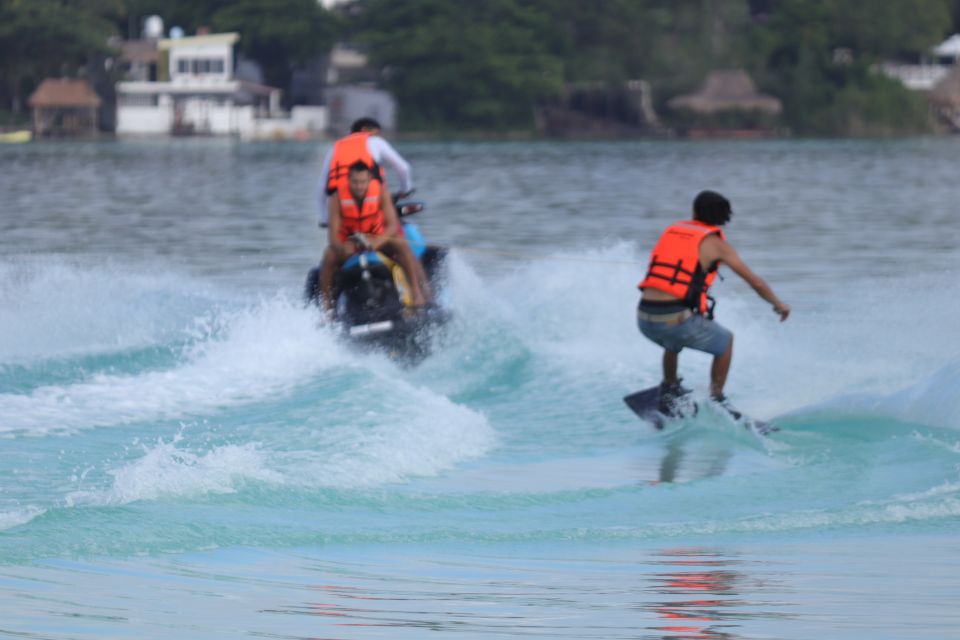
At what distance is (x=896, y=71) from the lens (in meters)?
97.2

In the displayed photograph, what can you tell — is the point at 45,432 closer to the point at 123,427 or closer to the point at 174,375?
the point at 123,427

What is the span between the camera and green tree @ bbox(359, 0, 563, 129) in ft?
273

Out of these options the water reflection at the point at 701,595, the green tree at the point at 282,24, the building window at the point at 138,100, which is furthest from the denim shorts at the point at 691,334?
the building window at the point at 138,100

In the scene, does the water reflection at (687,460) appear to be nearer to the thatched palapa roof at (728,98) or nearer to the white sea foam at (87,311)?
the white sea foam at (87,311)

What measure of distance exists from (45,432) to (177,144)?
A: 2861 inches

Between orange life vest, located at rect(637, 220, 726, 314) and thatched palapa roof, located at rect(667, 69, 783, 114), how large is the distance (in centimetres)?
7845

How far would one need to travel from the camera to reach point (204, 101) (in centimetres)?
9025

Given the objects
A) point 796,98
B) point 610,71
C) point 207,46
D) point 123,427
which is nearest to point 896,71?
point 796,98

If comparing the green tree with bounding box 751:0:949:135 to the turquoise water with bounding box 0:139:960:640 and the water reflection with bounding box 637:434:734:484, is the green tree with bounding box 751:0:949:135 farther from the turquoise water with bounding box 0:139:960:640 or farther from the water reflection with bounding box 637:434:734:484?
the water reflection with bounding box 637:434:734:484

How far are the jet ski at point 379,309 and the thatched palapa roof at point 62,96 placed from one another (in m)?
74.2

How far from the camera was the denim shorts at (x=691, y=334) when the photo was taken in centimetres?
1088

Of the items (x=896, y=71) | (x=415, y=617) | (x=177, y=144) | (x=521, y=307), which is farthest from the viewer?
(x=896, y=71)

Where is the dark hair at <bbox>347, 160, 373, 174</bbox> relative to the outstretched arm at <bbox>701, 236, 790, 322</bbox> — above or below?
above

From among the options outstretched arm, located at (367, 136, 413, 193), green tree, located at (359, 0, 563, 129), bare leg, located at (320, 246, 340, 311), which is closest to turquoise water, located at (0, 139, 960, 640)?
bare leg, located at (320, 246, 340, 311)
